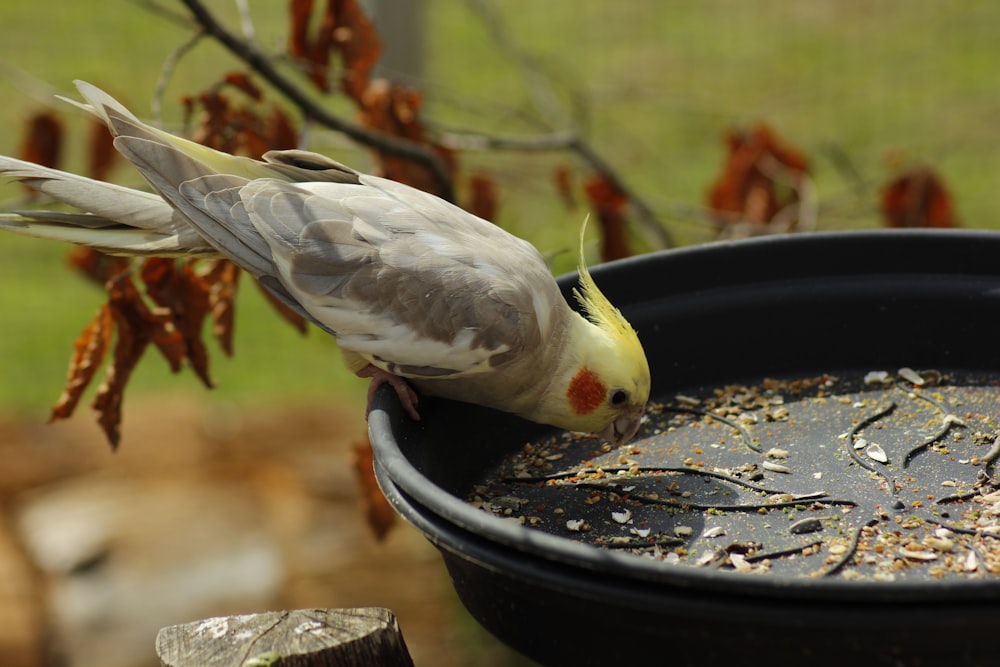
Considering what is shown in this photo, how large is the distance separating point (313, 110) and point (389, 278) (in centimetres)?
101

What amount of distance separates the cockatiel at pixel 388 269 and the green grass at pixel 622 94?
4260 mm

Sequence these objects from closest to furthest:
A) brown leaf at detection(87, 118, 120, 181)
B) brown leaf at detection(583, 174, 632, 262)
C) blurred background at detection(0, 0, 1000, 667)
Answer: brown leaf at detection(87, 118, 120, 181) → brown leaf at detection(583, 174, 632, 262) → blurred background at detection(0, 0, 1000, 667)

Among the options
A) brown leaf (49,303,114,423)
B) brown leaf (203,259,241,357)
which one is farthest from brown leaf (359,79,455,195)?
brown leaf (49,303,114,423)

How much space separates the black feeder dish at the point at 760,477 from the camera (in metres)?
1.81

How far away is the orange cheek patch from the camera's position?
2.90m

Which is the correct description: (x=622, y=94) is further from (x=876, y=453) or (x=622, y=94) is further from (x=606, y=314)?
(x=876, y=453)

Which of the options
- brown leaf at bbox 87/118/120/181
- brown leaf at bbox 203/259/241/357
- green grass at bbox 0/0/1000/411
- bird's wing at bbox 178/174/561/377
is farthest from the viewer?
green grass at bbox 0/0/1000/411

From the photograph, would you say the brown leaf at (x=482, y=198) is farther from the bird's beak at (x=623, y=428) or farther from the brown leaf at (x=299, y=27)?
the bird's beak at (x=623, y=428)

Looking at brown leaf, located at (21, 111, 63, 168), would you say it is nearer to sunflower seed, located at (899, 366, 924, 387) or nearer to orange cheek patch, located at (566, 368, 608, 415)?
orange cheek patch, located at (566, 368, 608, 415)

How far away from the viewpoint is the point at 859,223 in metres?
8.02

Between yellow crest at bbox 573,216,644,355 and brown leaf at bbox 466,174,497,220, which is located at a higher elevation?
yellow crest at bbox 573,216,644,355

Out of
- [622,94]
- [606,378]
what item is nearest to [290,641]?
[606,378]

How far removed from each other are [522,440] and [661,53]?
8234 mm

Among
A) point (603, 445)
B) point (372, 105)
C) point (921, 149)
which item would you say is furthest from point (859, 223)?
point (603, 445)
